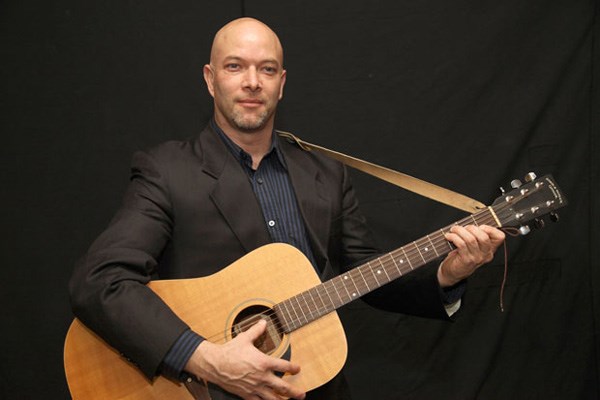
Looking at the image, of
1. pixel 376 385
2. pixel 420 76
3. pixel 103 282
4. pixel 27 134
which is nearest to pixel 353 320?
pixel 376 385

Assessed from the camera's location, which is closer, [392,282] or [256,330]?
[256,330]

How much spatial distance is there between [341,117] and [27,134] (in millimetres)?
1491

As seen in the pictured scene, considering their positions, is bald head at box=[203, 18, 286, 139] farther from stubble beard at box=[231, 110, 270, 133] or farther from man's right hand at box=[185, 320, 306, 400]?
man's right hand at box=[185, 320, 306, 400]

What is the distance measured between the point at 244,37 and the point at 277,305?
1049mm

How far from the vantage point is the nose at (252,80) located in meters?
2.40

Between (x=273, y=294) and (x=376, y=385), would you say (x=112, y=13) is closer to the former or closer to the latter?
(x=273, y=294)

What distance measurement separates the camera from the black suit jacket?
1952 millimetres

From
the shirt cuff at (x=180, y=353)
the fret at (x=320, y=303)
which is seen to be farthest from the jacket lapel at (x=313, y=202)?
the shirt cuff at (x=180, y=353)

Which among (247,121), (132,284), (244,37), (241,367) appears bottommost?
(241,367)

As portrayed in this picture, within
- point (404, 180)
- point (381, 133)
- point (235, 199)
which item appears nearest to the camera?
point (235, 199)

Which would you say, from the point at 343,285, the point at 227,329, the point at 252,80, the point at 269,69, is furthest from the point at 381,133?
the point at 227,329

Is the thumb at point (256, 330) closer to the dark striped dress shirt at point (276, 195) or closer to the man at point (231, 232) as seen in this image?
the man at point (231, 232)

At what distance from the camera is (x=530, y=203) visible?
221 cm

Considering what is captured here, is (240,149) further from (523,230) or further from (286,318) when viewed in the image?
(523,230)
